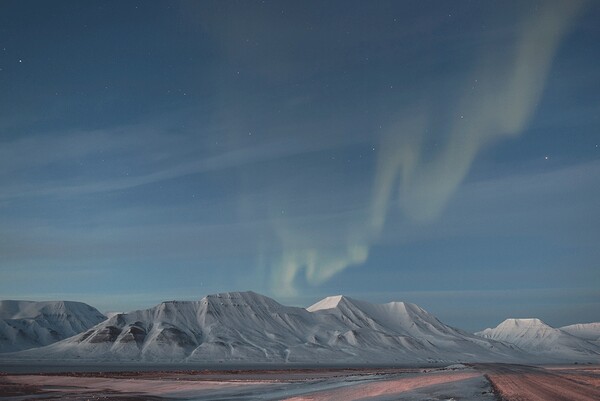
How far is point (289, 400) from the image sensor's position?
5047 cm

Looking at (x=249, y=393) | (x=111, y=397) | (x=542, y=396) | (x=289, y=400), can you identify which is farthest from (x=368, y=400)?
(x=111, y=397)

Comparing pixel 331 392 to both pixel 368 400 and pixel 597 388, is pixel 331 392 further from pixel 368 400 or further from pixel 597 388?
pixel 597 388

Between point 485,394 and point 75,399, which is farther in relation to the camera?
point 75,399

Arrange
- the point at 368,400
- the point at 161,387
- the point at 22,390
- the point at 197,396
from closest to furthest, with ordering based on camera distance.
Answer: the point at 368,400
the point at 197,396
the point at 22,390
the point at 161,387

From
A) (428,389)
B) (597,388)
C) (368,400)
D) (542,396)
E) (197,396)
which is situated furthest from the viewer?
(197,396)

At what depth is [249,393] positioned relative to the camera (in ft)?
203

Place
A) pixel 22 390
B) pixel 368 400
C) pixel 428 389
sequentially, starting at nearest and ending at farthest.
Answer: pixel 368 400 < pixel 428 389 < pixel 22 390

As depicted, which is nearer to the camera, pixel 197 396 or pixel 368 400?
pixel 368 400

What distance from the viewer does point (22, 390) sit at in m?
67.1

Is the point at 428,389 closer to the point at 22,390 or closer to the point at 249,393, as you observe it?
the point at 249,393

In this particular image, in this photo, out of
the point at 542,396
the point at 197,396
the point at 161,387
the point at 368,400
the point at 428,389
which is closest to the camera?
the point at 542,396

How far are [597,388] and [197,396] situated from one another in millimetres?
39406

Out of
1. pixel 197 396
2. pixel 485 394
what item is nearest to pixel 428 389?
pixel 485 394

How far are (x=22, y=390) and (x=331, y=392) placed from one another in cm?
3756
